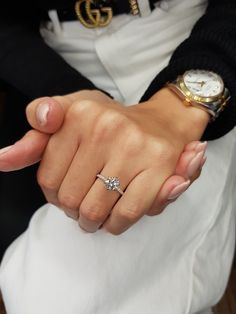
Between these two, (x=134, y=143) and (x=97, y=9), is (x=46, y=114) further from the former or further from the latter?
(x=97, y=9)

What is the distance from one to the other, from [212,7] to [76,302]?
0.47 meters

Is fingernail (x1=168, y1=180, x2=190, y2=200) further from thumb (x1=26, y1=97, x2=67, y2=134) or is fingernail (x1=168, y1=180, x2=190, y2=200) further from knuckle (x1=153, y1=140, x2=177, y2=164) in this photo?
thumb (x1=26, y1=97, x2=67, y2=134)

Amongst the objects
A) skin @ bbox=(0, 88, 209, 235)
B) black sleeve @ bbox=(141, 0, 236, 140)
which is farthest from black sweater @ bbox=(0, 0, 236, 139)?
skin @ bbox=(0, 88, 209, 235)

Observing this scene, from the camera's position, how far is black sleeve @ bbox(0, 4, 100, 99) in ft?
2.39

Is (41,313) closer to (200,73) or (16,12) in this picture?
(200,73)

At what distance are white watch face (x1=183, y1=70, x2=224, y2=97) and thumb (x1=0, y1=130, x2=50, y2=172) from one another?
0.65ft

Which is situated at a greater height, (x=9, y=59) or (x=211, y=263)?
(x=9, y=59)

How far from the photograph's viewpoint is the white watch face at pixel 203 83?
569 millimetres

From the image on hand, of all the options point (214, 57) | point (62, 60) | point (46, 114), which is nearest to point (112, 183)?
point (46, 114)

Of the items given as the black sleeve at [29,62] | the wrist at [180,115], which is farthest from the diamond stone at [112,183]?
the black sleeve at [29,62]

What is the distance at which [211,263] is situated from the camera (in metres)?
0.64

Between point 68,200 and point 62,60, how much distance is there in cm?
33

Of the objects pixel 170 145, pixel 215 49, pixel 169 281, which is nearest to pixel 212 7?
pixel 215 49

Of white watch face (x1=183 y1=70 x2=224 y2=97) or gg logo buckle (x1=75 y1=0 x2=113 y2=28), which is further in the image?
gg logo buckle (x1=75 y1=0 x2=113 y2=28)
